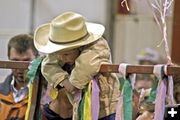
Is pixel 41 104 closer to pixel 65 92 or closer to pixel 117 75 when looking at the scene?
pixel 65 92

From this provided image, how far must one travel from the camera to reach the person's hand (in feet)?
6.36

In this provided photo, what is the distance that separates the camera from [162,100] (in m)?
1.76

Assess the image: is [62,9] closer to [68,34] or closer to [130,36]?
[130,36]

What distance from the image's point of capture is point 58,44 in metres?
1.91

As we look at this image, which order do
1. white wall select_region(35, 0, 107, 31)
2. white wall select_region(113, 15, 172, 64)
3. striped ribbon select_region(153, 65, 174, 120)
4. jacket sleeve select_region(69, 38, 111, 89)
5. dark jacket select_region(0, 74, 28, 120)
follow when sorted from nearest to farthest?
striped ribbon select_region(153, 65, 174, 120) < jacket sleeve select_region(69, 38, 111, 89) < dark jacket select_region(0, 74, 28, 120) < white wall select_region(35, 0, 107, 31) < white wall select_region(113, 15, 172, 64)

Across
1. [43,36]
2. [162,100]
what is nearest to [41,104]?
[43,36]

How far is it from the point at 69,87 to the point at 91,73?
0.11 m

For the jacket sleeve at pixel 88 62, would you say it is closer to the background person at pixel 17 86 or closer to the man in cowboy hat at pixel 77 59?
the man in cowboy hat at pixel 77 59

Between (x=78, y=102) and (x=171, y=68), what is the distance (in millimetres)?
353

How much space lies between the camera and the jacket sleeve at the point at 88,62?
1.86 meters

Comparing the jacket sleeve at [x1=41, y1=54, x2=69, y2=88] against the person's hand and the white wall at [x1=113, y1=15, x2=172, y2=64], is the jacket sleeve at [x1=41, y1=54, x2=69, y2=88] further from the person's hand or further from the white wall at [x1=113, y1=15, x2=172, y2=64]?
the white wall at [x1=113, y1=15, x2=172, y2=64]

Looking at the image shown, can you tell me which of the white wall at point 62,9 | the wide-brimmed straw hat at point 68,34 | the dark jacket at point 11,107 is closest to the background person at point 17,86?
the dark jacket at point 11,107

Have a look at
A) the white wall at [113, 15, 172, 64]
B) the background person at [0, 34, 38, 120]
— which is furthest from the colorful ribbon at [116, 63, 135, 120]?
the white wall at [113, 15, 172, 64]

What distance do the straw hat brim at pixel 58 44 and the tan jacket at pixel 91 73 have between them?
0.07ft
